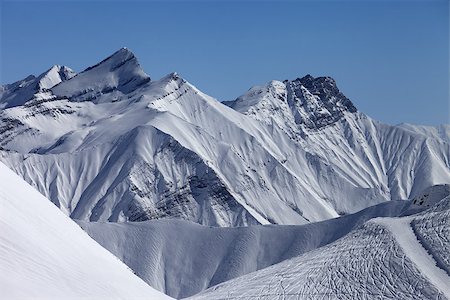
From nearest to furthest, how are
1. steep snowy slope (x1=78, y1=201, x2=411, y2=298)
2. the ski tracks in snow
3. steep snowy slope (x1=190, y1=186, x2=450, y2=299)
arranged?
the ski tracks in snow
steep snowy slope (x1=190, y1=186, x2=450, y2=299)
steep snowy slope (x1=78, y1=201, x2=411, y2=298)

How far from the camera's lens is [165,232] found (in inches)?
6245

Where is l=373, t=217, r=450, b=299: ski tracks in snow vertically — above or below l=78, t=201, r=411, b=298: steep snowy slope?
above

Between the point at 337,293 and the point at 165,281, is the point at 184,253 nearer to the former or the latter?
the point at 165,281

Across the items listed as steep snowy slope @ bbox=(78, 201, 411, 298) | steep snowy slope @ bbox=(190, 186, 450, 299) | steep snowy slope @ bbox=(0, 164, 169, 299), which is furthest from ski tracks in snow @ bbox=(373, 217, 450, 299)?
steep snowy slope @ bbox=(78, 201, 411, 298)

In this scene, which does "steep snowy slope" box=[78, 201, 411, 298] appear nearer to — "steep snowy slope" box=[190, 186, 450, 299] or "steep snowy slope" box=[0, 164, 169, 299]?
"steep snowy slope" box=[190, 186, 450, 299]

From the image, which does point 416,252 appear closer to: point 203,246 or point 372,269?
point 372,269

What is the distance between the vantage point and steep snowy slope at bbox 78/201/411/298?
149 meters

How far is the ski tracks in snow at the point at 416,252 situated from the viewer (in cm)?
6788

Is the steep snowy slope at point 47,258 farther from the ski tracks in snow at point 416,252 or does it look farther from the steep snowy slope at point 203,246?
the steep snowy slope at point 203,246

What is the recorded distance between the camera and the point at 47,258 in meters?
34.2

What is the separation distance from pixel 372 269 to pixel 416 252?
182 inches

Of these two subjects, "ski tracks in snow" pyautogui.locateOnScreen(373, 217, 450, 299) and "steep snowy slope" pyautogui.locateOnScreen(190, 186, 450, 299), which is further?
"steep snowy slope" pyautogui.locateOnScreen(190, 186, 450, 299)

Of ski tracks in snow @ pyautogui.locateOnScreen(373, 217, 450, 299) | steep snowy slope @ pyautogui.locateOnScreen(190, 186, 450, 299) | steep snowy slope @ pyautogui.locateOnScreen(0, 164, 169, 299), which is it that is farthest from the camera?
steep snowy slope @ pyautogui.locateOnScreen(190, 186, 450, 299)

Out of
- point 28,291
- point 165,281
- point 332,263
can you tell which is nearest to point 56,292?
point 28,291
